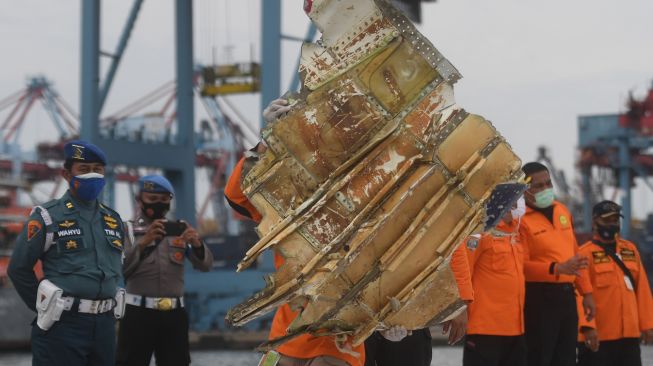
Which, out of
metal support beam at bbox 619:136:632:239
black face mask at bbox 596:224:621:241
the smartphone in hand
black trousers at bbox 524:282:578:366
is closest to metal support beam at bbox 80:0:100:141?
black face mask at bbox 596:224:621:241

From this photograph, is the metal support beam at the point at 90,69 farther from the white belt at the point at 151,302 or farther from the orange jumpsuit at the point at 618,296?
the white belt at the point at 151,302

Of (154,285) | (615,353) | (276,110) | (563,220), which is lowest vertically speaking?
(615,353)

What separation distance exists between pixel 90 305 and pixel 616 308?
14.4 feet

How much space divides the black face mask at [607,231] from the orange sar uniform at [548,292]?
108 cm

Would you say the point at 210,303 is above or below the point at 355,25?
below

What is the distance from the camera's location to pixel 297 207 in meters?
4.44

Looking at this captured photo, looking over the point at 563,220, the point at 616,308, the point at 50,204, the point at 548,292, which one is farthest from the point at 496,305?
the point at 50,204

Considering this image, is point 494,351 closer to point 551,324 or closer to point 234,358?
point 551,324

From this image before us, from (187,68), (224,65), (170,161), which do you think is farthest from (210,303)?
(224,65)

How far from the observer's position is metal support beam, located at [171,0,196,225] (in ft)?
81.7

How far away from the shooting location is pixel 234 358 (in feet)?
54.5

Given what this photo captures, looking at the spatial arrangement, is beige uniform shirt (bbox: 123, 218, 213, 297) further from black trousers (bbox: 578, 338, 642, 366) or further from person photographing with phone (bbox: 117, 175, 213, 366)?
black trousers (bbox: 578, 338, 642, 366)

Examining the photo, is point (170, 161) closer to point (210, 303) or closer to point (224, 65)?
point (210, 303)

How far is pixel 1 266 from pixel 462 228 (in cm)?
1871
